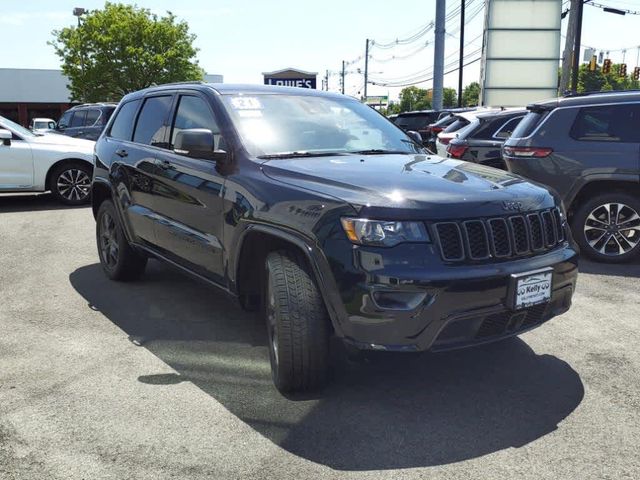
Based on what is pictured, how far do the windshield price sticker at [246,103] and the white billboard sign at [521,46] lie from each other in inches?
704

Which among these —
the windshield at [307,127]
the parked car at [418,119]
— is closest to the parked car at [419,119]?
the parked car at [418,119]

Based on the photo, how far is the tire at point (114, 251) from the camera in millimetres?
5645

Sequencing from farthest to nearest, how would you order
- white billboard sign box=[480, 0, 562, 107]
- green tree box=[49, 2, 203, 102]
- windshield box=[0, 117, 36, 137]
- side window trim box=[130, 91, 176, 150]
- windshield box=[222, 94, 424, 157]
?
green tree box=[49, 2, 203, 102], white billboard sign box=[480, 0, 562, 107], windshield box=[0, 117, 36, 137], side window trim box=[130, 91, 176, 150], windshield box=[222, 94, 424, 157]

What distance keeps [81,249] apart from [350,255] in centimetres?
537

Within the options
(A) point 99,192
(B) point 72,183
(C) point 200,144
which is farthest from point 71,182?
(C) point 200,144

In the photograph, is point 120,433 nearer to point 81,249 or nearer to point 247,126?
point 247,126

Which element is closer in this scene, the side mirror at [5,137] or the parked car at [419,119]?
the side mirror at [5,137]

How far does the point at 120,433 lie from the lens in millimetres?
3064

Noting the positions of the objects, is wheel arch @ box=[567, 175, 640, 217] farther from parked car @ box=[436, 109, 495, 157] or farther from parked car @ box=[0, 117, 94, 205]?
parked car @ box=[0, 117, 94, 205]

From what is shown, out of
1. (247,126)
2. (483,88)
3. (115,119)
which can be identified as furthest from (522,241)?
(483,88)

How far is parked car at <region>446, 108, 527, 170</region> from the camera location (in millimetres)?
8969

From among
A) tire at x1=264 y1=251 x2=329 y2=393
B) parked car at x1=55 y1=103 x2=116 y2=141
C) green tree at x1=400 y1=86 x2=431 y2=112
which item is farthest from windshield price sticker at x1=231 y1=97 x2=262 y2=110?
green tree at x1=400 y1=86 x2=431 y2=112

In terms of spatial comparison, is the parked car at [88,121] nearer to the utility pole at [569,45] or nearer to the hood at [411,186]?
the hood at [411,186]

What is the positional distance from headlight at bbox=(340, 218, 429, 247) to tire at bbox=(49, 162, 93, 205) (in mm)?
9250
